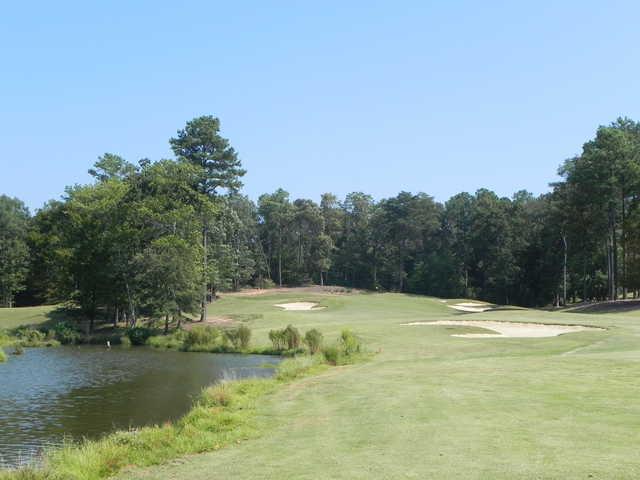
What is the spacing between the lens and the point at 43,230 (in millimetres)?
76500

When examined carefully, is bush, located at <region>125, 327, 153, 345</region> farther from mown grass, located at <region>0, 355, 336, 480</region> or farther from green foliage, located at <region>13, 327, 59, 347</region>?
mown grass, located at <region>0, 355, 336, 480</region>

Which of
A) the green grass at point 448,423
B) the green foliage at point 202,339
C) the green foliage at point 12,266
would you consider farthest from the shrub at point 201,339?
the green foliage at point 12,266

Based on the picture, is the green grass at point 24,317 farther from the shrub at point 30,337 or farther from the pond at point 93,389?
the pond at point 93,389

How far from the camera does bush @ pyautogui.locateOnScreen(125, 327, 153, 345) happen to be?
44.2 m

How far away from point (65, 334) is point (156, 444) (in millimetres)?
36218

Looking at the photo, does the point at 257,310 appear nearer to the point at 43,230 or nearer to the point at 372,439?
the point at 43,230

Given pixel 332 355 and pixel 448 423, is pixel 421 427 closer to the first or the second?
pixel 448 423

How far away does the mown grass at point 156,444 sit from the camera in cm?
1073

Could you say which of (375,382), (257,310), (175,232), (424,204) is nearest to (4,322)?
(175,232)

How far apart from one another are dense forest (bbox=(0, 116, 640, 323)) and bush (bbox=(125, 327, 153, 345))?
1.74 m

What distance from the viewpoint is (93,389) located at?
24.4m

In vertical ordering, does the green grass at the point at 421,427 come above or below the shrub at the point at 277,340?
above

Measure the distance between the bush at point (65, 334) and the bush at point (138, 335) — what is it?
391cm

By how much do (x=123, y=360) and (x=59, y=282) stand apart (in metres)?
23.0
